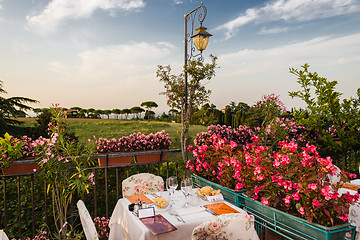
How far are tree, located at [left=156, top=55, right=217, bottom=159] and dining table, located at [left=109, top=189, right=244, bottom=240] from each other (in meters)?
1.58

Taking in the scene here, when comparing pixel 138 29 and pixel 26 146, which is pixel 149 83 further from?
pixel 26 146

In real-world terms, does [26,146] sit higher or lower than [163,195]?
higher

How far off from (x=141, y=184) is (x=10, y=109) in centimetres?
870

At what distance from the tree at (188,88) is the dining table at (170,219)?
1.58 meters

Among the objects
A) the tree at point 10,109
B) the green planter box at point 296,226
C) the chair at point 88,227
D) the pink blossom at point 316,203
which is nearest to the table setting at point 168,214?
the green planter box at point 296,226

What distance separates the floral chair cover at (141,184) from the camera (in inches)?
113

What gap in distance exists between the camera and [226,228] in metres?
1.47

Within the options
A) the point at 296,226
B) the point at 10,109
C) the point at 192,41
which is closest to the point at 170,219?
the point at 296,226

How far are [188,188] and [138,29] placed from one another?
7.15 m

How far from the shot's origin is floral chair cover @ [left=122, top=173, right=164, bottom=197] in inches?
113

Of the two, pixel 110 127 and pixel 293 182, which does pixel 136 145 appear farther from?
pixel 110 127

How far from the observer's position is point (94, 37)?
871 cm

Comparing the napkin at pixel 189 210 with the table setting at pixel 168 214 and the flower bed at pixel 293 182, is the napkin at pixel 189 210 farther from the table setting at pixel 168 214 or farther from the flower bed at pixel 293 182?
the flower bed at pixel 293 182

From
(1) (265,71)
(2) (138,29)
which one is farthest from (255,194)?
(2) (138,29)
